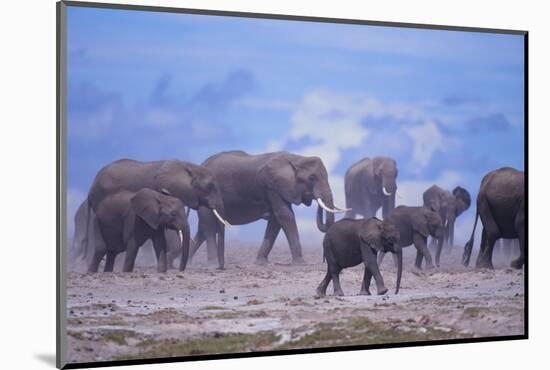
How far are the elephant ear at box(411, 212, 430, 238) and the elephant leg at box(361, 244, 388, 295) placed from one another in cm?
45

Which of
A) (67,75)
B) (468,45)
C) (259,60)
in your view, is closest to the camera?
(67,75)

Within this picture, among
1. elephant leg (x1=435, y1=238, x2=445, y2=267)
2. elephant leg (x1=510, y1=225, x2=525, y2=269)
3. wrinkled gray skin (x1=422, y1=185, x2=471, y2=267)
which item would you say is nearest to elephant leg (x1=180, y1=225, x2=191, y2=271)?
wrinkled gray skin (x1=422, y1=185, x2=471, y2=267)

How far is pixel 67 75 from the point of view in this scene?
9742mm

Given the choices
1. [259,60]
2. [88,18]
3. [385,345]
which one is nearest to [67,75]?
[88,18]

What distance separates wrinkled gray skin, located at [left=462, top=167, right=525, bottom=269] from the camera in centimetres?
1127

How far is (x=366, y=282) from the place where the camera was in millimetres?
10750

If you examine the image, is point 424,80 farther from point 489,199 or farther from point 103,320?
point 103,320

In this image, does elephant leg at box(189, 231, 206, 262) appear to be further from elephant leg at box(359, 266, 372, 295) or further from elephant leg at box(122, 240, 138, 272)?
elephant leg at box(359, 266, 372, 295)

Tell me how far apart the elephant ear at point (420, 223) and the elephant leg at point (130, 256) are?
2.25 metres

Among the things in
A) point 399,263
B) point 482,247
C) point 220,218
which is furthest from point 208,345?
point 482,247

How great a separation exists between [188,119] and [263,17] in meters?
0.98

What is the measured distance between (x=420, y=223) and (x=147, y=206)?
7.31 ft

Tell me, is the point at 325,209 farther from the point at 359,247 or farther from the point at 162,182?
the point at 162,182

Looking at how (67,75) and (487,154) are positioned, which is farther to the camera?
(487,154)
